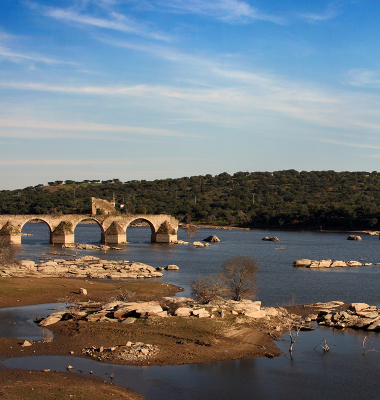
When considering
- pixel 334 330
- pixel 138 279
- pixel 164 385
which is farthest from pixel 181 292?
pixel 164 385

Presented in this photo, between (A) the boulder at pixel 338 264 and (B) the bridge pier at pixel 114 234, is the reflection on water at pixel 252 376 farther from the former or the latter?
(B) the bridge pier at pixel 114 234

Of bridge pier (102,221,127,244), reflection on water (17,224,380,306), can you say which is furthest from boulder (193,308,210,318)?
bridge pier (102,221,127,244)

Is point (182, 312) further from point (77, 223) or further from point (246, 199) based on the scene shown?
point (246, 199)

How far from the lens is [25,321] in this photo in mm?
17766

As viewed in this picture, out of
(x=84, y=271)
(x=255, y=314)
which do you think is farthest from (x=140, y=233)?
(x=255, y=314)

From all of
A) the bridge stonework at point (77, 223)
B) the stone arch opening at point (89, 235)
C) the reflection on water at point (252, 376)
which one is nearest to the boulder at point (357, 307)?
the reflection on water at point (252, 376)

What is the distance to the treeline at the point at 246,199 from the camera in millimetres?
90188

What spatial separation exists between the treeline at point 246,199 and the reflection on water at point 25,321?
237 feet

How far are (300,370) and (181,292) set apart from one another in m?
12.6

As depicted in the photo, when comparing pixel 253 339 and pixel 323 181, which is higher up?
pixel 323 181

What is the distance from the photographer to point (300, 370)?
1354 cm

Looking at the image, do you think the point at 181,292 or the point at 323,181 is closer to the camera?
the point at 181,292

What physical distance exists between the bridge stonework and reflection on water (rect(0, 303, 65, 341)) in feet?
118

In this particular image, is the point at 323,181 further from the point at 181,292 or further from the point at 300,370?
the point at 300,370
